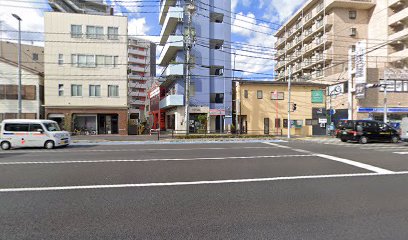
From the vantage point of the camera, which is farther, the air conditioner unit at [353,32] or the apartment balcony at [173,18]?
the air conditioner unit at [353,32]

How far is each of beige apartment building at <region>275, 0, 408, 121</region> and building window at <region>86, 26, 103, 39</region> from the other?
22706 mm

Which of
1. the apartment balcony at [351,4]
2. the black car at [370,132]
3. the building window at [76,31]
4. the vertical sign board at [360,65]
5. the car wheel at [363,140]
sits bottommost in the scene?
the car wheel at [363,140]

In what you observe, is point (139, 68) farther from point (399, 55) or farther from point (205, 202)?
point (205, 202)

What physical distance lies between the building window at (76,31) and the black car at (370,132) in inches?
1141

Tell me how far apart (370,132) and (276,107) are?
13.8 metres

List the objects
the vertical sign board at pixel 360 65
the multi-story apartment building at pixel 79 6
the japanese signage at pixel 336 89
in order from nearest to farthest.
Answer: the vertical sign board at pixel 360 65 < the japanese signage at pixel 336 89 < the multi-story apartment building at pixel 79 6

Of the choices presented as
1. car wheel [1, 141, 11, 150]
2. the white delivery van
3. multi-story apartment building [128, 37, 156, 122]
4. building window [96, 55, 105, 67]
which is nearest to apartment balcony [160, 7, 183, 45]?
building window [96, 55, 105, 67]

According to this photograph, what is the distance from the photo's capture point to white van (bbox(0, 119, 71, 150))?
14.9m

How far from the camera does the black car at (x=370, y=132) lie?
18.8 meters

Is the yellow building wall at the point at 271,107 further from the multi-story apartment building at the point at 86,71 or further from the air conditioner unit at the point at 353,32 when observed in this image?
the air conditioner unit at the point at 353,32

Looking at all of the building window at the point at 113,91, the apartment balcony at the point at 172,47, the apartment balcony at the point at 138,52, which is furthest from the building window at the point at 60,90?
the apartment balcony at the point at 138,52

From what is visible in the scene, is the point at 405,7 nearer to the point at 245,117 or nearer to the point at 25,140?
the point at 245,117

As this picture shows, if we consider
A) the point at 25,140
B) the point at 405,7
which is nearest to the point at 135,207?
the point at 25,140

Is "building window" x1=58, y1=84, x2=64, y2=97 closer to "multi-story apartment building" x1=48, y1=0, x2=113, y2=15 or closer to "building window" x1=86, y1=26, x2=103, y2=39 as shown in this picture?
"building window" x1=86, y1=26, x2=103, y2=39
